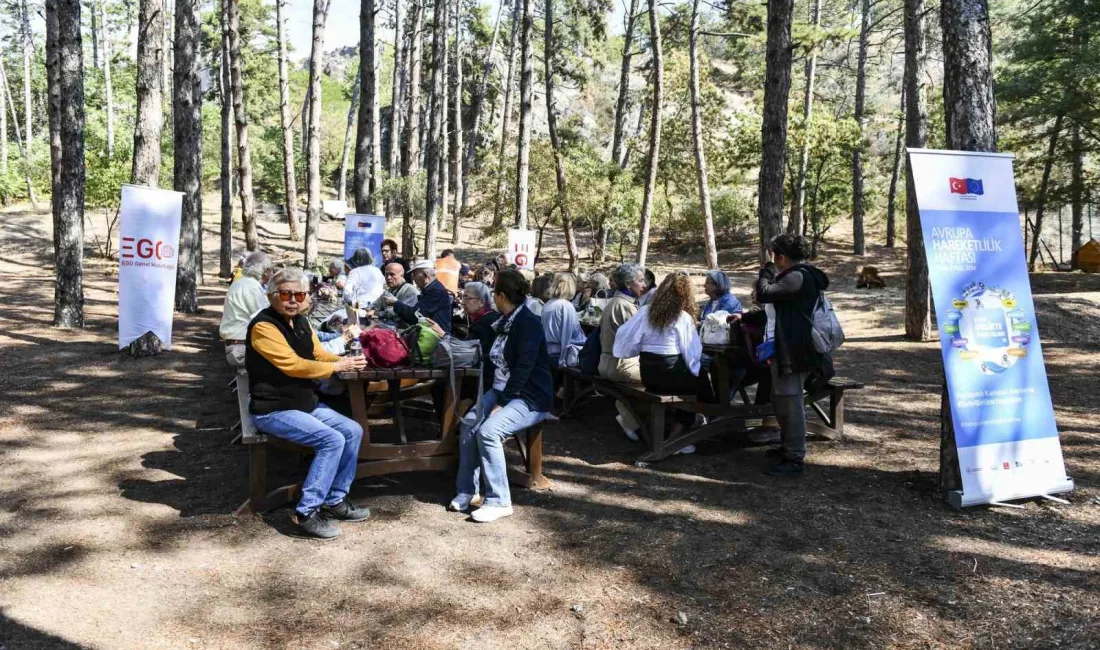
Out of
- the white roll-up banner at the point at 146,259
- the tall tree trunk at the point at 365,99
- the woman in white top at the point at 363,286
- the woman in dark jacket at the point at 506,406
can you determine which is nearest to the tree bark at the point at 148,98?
the white roll-up banner at the point at 146,259

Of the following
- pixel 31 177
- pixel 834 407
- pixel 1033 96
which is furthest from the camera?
pixel 31 177

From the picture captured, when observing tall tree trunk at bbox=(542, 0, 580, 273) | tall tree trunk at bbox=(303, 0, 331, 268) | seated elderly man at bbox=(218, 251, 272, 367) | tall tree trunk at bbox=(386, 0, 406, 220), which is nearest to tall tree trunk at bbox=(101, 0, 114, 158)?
tall tree trunk at bbox=(386, 0, 406, 220)

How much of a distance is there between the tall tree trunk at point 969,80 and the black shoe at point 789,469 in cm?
90

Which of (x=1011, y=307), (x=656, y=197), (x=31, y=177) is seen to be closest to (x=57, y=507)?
(x=1011, y=307)

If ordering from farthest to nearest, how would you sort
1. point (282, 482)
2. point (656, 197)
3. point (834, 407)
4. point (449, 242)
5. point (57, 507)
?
point (449, 242) → point (656, 197) → point (834, 407) → point (282, 482) → point (57, 507)

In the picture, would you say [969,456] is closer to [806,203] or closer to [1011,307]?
[1011,307]

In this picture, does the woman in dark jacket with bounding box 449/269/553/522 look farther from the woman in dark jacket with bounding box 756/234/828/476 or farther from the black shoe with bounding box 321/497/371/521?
the woman in dark jacket with bounding box 756/234/828/476

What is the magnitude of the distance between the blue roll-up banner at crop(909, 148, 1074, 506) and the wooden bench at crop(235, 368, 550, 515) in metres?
2.64

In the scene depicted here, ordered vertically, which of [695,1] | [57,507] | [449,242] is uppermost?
[695,1]

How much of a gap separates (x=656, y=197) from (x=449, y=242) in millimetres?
8119

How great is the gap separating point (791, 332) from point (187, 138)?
11.0 meters

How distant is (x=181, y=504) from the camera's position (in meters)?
4.91

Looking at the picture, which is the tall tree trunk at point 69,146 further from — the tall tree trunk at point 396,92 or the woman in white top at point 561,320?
the tall tree trunk at point 396,92

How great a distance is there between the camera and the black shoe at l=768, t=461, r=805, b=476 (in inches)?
221
